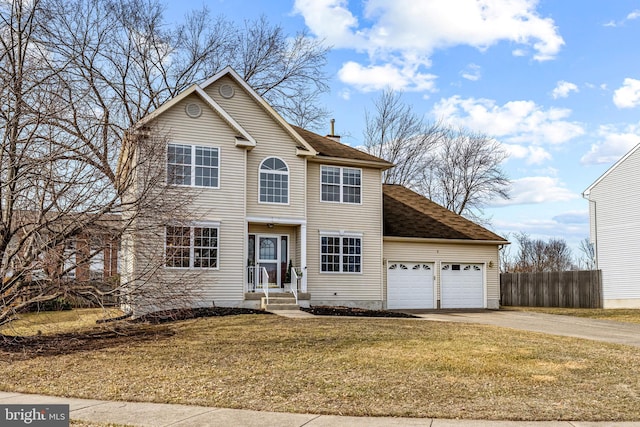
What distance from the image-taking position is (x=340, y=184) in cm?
2248

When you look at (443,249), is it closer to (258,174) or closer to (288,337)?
(258,174)

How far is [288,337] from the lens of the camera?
41.9ft

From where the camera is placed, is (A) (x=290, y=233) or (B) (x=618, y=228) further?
(B) (x=618, y=228)

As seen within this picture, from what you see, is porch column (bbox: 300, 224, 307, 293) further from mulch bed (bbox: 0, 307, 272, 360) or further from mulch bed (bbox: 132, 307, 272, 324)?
mulch bed (bbox: 0, 307, 272, 360)

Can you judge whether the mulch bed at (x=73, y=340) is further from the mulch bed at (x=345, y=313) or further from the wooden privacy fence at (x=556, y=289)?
the wooden privacy fence at (x=556, y=289)

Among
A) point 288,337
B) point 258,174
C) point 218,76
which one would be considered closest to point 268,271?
point 258,174

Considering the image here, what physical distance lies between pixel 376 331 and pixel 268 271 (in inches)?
318

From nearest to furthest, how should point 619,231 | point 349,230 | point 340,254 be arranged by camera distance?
→ point 340,254 < point 349,230 < point 619,231

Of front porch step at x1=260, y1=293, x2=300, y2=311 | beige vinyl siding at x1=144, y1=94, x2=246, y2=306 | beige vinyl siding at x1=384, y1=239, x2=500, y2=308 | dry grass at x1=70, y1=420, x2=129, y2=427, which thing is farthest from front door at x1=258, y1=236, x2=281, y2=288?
dry grass at x1=70, y1=420, x2=129, y2=427

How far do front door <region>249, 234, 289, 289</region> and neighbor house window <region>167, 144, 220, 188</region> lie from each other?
2700mm

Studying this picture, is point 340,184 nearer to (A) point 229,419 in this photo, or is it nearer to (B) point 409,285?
(B) point 409,285

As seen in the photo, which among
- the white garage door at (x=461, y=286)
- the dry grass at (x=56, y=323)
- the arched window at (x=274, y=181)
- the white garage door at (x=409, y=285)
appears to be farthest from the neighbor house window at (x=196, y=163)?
the white garage door at (x=461, y=286)

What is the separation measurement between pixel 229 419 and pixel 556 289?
84.1ft

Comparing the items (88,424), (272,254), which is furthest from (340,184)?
(88,424)
